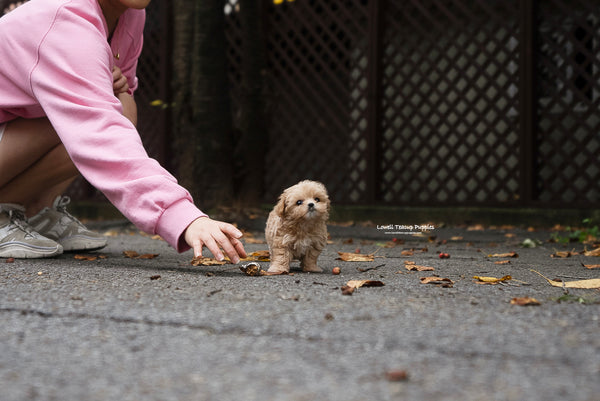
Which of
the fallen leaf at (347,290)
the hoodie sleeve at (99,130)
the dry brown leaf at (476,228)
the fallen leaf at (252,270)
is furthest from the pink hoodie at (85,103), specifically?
the dry brown leaf at (476,228)

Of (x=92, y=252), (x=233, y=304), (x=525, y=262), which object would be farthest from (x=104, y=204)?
(x=233, y=304)

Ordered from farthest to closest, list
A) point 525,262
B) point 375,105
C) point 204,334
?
point 375,105
point 525,262
point 204,334

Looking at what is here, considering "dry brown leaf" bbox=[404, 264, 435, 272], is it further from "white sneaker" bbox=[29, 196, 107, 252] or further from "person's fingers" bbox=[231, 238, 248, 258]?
"white sneaker" bbox=[29, 196, 107, 252]

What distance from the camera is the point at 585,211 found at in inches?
194

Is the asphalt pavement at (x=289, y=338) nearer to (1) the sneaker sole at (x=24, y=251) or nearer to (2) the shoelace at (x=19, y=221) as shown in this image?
(1) the sneaker sole at (x=24, y=251)

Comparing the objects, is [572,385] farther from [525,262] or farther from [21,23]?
[21,23]

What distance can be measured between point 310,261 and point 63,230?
1.31 metres

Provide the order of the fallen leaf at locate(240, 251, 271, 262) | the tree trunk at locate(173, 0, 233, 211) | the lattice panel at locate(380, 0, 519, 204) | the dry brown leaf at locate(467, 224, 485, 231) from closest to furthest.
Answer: the fallen leaf at locate(240, 251, 271, 262) → the tree trunk at locate(173, 0, 233, 211) → the dry brown leaf at locate(467, 224, 485, 231) → the lattice panel at locate(380, 0, 519, 204)

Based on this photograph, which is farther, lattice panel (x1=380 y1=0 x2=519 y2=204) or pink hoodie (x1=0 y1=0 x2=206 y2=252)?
lattice panel (x1=380 y1=0 x2=519 y2=204)

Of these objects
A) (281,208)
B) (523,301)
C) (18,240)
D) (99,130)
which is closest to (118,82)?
(99,130)

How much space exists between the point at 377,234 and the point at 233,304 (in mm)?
3204

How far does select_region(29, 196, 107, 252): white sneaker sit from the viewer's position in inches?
110

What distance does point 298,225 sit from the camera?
2.24 metres

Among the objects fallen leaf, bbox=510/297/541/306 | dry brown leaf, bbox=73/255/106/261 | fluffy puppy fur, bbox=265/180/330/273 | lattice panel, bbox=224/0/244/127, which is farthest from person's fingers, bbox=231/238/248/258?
lattice panel, bbox=224/0/244/127
